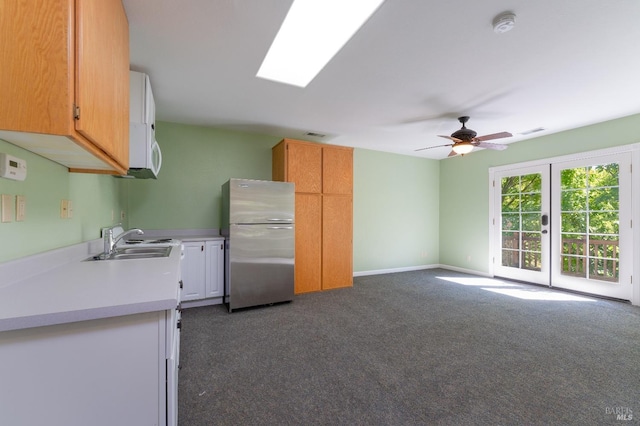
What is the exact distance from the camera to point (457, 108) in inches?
123

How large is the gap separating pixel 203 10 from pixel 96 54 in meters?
0.89

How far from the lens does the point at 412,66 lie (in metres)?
2.27

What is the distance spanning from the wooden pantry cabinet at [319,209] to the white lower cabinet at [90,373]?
9.38 ft

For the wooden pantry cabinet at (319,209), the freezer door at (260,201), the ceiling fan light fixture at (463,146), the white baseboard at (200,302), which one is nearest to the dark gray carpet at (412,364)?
the white baseboard at (200,302)

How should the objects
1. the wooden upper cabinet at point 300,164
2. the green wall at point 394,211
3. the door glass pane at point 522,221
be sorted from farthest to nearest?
the green wall at point 394,211, the door glass pane at point 522,221, the wooden upper cabinet at point 300,164

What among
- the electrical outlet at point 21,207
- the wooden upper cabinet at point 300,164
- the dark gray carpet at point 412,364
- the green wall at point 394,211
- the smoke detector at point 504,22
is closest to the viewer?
the electrical outlet at point 21,207

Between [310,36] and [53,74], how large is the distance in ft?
5.71

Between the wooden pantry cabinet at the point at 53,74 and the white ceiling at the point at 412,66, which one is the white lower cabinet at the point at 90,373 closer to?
the wooden pantry cabinet at the point at 53,74

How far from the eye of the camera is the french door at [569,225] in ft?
11.4

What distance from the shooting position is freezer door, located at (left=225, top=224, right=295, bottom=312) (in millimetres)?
3170

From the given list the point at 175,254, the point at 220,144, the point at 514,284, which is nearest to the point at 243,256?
the point at 175,254

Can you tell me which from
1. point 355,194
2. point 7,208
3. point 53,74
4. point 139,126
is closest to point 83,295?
point 7,208

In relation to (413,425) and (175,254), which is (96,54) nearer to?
(175,254)

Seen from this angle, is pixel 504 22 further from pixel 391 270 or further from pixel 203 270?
pixel 391 270
